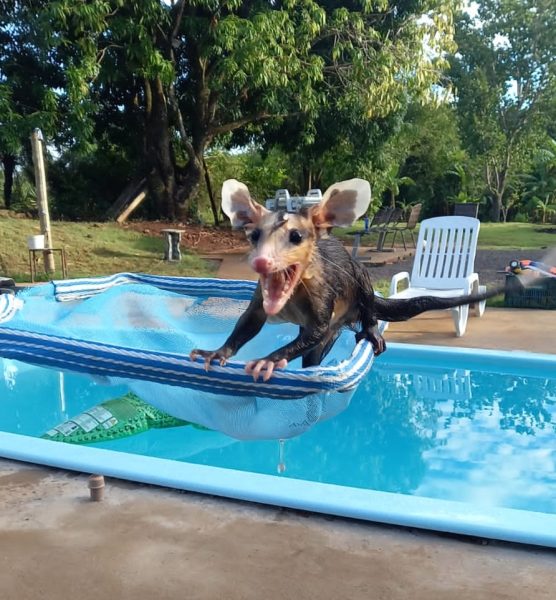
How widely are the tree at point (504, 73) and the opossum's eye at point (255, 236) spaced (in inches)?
857

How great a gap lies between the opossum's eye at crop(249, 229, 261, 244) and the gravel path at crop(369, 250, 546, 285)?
7.71 m

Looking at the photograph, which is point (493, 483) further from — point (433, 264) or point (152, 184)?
point (152, 184)

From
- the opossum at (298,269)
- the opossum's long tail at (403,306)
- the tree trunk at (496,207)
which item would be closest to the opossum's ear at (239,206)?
the opossum at (298,269)

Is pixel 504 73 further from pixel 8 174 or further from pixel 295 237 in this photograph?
pixel 295 237

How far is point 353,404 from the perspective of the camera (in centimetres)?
495

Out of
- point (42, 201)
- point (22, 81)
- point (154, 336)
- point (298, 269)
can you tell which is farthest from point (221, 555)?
point (22, 81)

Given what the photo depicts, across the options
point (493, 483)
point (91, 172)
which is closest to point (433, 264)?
point (493, 483)

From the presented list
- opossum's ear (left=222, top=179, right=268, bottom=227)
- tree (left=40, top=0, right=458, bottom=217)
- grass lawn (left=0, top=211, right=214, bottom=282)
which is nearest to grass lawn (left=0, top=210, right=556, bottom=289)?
grass lawn (left=0, top=211, right=214, bottom=282)

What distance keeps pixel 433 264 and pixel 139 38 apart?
7440mm

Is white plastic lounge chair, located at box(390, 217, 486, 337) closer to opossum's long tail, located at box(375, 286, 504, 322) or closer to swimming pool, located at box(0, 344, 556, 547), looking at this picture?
swimming pool, located at box(0, 344, 556, 547)

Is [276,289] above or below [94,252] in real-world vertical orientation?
above

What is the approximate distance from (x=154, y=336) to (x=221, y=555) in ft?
7.49

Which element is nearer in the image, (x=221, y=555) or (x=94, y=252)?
(x=221, y=555)

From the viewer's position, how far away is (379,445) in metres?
4.35
